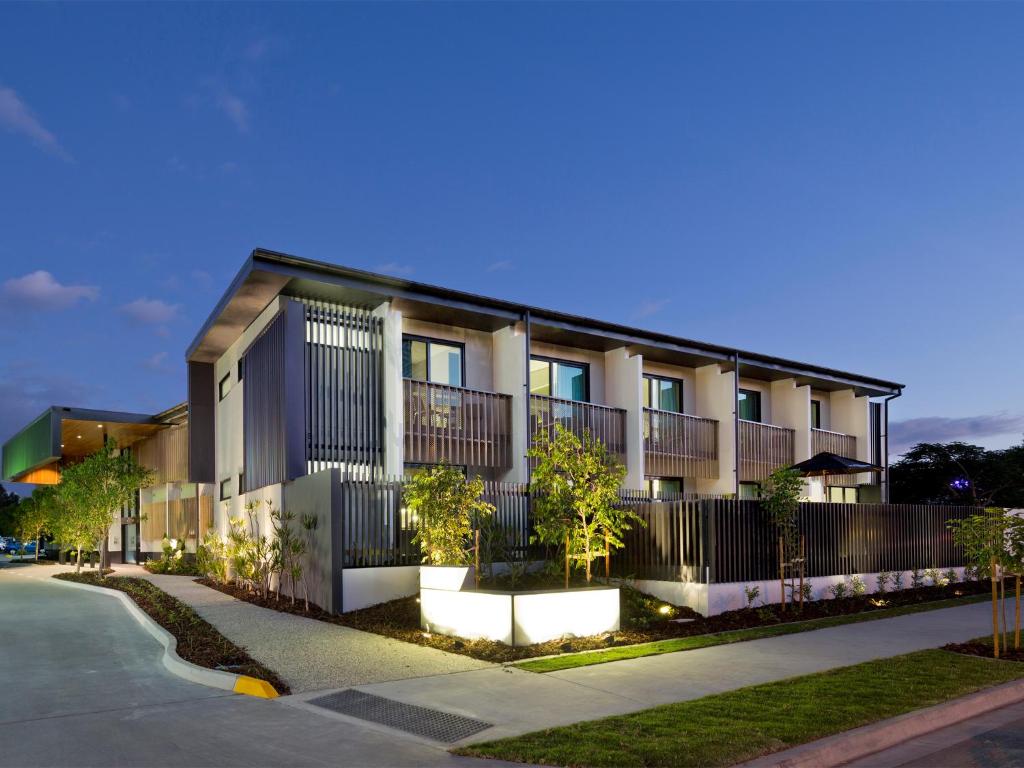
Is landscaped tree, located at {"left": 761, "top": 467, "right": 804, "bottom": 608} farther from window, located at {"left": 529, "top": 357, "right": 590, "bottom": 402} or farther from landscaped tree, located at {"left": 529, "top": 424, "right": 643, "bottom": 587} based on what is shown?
window, located at {"left": 529, "top": 357, "right": 590, "bottom": 402}

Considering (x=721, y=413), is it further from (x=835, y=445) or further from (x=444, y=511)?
(x=444, y=511)

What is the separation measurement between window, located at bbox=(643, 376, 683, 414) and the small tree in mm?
12493

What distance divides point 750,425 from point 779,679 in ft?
60.3

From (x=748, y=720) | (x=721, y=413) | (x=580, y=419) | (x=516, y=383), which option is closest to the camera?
(x=748, y=720)

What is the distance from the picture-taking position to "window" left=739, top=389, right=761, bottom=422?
29922mm

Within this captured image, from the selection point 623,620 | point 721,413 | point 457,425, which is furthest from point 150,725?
point 721,413

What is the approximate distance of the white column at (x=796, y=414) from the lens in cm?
2914

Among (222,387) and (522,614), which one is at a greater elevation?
(222,387)

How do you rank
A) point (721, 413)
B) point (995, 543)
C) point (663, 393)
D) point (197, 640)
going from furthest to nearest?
point (663, 393)
point (721, 413)
point (197, 640)
point (995, 543)

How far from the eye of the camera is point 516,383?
21.2 meters

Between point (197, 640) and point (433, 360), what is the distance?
34.0 feet

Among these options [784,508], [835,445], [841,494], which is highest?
[835,445]

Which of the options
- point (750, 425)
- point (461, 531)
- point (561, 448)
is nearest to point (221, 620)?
point (461, 531)

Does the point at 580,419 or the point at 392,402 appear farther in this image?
the point at 580,419
